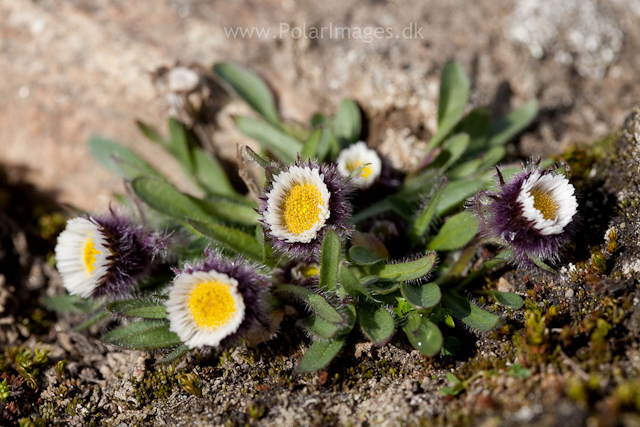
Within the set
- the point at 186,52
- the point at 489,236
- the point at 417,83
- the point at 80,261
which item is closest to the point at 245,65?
the point at 186,52

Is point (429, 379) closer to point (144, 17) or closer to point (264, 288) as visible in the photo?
point (264, 288)

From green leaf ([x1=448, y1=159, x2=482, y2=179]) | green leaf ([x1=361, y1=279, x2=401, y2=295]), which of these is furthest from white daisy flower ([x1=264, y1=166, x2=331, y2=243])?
green leaf ([x1=448, y1=159, x2=482, y2=179])

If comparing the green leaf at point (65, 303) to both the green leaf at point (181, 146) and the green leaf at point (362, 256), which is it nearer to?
the green leaf at point (181, 146)

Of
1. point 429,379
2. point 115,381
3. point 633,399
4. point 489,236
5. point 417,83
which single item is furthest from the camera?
point 417,83

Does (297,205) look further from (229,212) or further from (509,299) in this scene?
(509,299)

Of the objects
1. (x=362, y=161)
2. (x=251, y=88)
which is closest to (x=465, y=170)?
(x=362, y=161)

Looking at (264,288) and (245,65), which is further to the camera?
(245,65)

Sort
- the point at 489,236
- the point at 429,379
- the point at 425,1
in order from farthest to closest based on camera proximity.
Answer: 1. the point at 425,1
2. the point at 489,236
3. the point at 429,379
